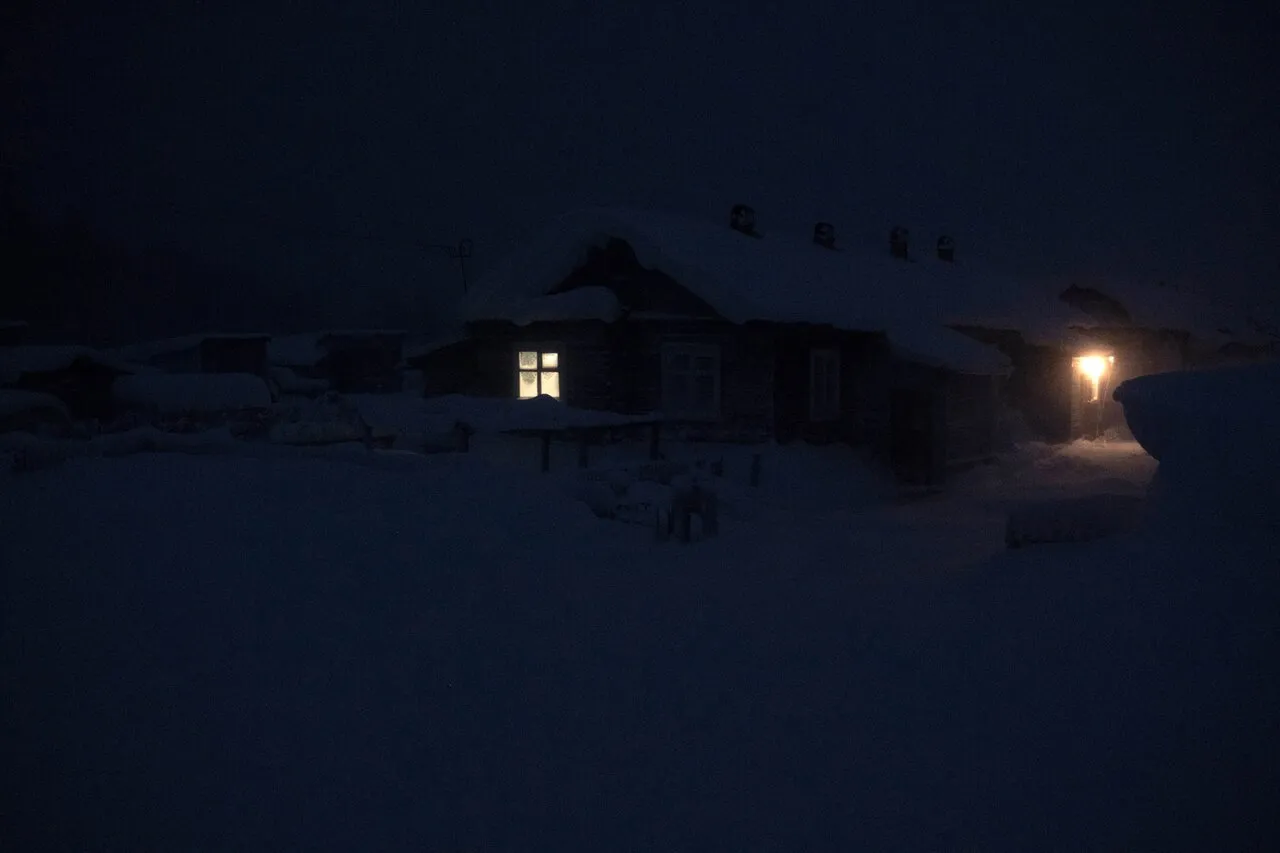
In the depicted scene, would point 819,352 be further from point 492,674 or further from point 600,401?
point 492,674

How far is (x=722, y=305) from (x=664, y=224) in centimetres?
401

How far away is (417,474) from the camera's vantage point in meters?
10.1

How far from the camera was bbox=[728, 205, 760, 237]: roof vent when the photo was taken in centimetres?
2419

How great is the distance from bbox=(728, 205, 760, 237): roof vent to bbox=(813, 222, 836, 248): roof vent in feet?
9.07

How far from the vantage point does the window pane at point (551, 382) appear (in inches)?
810

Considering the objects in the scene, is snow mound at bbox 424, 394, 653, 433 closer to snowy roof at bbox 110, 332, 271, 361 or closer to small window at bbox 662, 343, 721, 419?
small window at bbox 662, 343, 721, 419

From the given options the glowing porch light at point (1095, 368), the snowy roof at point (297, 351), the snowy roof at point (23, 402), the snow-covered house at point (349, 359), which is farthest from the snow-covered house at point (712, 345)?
the snowy roof at point (297, 351)

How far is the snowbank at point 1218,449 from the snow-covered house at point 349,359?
48.2m

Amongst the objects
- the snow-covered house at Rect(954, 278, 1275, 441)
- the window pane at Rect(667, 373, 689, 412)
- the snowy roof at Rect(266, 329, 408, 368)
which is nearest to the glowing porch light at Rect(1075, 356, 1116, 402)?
the snow-covered house at Rect(954, 278, 1275, 441)

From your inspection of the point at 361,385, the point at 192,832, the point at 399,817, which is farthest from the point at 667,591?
the point at 361,385

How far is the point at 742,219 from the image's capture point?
2428 cm

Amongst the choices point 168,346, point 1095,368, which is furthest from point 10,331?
point 1095,368

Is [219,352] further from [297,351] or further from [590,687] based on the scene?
[590,687]

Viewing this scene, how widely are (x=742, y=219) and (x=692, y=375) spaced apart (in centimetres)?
693
